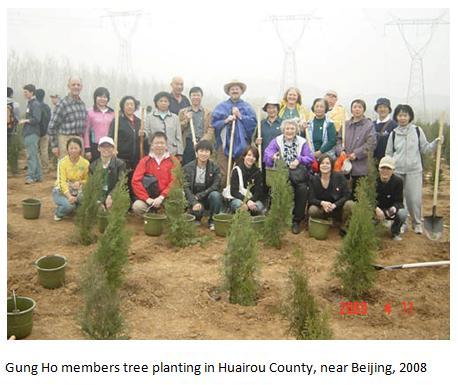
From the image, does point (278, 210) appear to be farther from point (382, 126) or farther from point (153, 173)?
point (382, 126)

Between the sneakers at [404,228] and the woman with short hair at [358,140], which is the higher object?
the woman with short hair at [358,140]

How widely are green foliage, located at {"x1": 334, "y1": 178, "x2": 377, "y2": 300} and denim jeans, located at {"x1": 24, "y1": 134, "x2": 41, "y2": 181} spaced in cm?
674

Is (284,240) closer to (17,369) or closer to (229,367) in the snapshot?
(229,367)

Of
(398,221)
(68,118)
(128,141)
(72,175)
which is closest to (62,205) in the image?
(72,175)

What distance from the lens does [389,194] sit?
6.19 m

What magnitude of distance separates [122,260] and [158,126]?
9.91ft

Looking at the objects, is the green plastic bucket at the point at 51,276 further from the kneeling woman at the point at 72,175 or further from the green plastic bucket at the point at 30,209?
the green plastic bucket at the point at 30,209

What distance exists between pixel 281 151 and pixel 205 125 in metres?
1.56

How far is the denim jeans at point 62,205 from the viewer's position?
6677mm

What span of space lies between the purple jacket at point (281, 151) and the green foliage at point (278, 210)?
71 cm

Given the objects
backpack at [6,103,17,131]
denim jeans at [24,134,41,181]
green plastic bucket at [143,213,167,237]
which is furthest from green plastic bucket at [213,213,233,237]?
backpack at [6,103,17,131]

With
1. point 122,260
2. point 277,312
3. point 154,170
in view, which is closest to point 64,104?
point 154,170

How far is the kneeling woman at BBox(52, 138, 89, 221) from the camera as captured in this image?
6.54m
